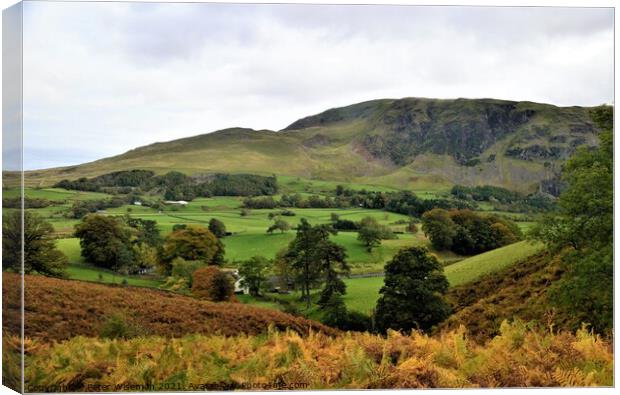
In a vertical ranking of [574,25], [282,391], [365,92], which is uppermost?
[574,25]

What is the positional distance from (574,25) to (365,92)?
285 cm

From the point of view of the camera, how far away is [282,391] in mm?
9492

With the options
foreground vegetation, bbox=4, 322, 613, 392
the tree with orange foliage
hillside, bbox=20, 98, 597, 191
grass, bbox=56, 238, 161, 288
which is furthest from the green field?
foreground vegetation, bbox=4, 322, 613, 392

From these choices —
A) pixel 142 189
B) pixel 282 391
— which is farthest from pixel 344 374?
pixel 142 189

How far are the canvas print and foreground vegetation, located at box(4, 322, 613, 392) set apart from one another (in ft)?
0.09

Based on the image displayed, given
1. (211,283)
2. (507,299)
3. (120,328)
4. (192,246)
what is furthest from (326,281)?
(120,328)

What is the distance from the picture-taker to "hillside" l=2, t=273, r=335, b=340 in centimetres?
971

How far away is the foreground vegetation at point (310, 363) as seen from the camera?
30.8 feet

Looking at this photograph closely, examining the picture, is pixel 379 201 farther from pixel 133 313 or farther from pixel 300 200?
pixel 133 313

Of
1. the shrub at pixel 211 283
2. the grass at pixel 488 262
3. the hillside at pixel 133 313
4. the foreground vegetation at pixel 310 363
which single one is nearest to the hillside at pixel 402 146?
the grass at pixel 488 262

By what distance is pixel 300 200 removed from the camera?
408 inches

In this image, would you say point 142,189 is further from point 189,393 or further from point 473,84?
point 473,84

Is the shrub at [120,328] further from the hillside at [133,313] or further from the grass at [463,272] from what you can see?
the grass at [463,272]

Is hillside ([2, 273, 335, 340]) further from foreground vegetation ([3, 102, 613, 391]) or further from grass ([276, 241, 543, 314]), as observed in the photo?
grass ([276, 241, 543, 314])
